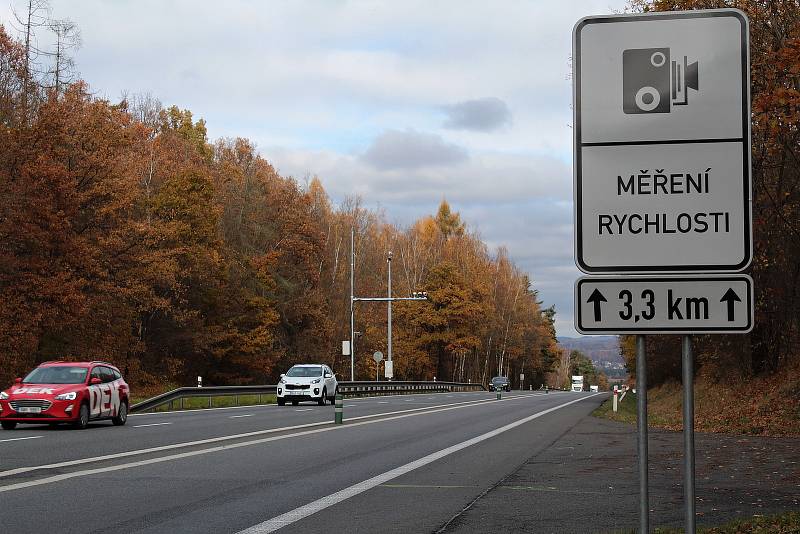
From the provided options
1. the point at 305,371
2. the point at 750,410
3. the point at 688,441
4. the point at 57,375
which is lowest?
the point at 750,410

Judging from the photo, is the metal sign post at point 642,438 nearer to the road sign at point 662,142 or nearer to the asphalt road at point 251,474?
the road sign at point 662,142

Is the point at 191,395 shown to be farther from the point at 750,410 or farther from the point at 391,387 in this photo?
the point at 391,387

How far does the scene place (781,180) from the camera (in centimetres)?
2573

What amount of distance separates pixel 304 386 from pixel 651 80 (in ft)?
Result: 119

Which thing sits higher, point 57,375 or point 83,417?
point 57,375

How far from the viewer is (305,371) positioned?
137ft

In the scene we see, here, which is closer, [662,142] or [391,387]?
[662,142]

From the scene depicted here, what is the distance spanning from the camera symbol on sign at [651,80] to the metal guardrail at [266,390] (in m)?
29.9

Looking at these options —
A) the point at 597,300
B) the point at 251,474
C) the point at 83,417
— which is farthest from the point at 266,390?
the point at 597,300

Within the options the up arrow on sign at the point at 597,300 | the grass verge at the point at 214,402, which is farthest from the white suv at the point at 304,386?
Answer: the up arrow on sign at the point at 597,300

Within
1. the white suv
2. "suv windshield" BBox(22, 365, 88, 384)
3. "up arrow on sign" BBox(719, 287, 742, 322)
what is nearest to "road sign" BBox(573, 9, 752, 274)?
"up arrow on sign" BBox(719, 287, 742, 322)

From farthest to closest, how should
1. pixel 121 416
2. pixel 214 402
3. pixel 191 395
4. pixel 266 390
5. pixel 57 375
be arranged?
pixel 266 390 < pixel 214 402 < pixel 191 395 < pixel 121 416 < pixel 57 375

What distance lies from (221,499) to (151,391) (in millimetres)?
45803

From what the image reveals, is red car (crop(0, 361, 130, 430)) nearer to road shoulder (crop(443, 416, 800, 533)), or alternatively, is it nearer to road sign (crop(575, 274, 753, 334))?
road shoulder (crop(443, 416, 800, 533))
